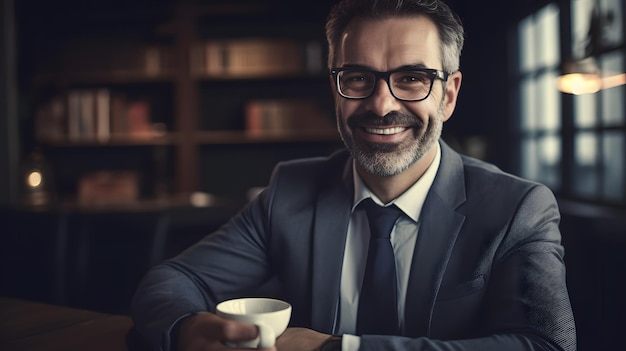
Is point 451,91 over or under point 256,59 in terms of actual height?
under

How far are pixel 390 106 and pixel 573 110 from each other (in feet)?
9.71

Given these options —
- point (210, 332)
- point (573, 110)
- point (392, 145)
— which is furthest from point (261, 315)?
point (573, 110)

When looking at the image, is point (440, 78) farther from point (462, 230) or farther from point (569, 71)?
point (569, 71)

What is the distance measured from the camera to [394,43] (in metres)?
1.38

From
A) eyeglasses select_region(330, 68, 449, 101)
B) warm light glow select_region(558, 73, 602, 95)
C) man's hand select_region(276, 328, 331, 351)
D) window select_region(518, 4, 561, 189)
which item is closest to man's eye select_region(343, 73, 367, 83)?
eyeglasses select_region(330, 68, 449, 101)

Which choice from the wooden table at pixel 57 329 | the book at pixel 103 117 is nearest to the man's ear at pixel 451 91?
the wooden table at pixel 57 329

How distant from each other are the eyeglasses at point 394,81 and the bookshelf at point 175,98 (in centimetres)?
361

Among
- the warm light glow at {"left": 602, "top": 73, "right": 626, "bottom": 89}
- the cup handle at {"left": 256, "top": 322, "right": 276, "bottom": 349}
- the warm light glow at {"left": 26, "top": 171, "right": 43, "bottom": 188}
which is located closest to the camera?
the cup handle at {"left": 256, "top": 322, "right": 276, "bottom": 349}

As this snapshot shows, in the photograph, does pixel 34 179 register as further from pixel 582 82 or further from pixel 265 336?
pixel 265 336

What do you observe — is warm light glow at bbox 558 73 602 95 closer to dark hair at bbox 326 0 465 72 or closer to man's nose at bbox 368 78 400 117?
dark hair at bbox 326 0 465 72

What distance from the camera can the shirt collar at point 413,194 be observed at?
1.44 m

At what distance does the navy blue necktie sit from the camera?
4.52 ft

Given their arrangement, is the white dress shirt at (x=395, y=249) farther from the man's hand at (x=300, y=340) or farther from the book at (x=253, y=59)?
the book at (x=253, y=59)

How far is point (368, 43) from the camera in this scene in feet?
4.58
